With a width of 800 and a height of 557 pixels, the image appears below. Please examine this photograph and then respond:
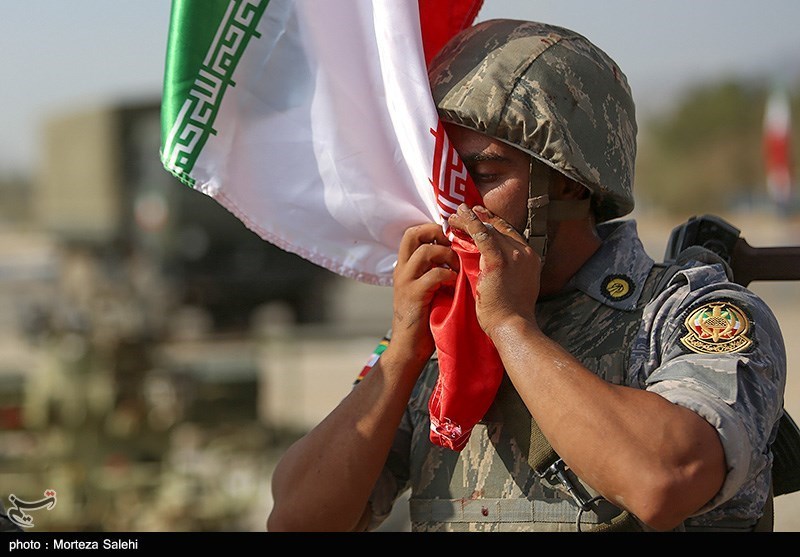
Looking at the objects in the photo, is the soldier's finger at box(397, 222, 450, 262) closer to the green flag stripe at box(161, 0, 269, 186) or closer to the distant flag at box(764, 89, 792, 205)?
the green flag stripe at box(161, 0, 269, 186)

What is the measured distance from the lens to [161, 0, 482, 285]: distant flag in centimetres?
290

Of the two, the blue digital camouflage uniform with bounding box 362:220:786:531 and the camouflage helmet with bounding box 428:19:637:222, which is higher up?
the camouflage helmet with bounding box 428:19:637:222

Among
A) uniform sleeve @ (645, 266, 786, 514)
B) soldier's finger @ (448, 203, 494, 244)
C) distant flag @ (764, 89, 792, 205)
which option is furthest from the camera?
distant flag @ (764, 89, 792, 205)

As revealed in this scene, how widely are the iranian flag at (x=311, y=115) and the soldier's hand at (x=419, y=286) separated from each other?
5.1 inches

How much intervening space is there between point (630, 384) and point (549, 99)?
702 millimetres

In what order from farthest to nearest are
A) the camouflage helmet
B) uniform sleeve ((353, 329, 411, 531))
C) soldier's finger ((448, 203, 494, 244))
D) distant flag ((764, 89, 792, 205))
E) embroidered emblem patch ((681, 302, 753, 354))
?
distant flag ((764, 89, 792, 205)) < uniform sleeve ((353, 329, 411, 531)) < the camouflage helmet < soldier's finger ((448, 203, 494, 244)) < embroidered emblem patch ((681, 302, 753, 354))

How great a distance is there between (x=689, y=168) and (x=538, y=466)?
6921 centimetres

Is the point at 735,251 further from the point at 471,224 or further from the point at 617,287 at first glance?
the point at 471,224

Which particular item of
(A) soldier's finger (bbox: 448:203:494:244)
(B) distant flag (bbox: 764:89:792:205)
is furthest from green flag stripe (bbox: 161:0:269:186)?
(B) distant flag (bbox: 764:89:792:205)

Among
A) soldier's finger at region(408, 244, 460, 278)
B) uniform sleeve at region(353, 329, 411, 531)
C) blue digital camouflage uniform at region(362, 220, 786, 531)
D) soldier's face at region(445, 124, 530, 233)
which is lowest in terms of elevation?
uniform sleeve at region(353, 329, 411, 531)

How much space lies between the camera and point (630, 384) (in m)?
2.54

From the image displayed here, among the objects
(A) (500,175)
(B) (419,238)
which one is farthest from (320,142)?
(A) (500,175)

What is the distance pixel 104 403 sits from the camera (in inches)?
335

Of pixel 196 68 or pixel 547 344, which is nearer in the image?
pixel 547 344
